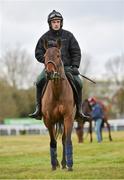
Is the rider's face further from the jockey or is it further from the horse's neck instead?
the horse's neck

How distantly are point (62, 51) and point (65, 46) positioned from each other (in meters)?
0.14

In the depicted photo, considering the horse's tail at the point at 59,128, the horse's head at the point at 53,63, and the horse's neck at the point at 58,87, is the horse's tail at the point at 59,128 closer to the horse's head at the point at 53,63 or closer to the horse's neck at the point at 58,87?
the horse's neck at the point at 58,87

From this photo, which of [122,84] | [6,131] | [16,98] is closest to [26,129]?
[6,131]

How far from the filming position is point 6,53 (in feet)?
330

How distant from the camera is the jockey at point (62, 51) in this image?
16.3 meters

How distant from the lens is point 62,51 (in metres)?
16.5

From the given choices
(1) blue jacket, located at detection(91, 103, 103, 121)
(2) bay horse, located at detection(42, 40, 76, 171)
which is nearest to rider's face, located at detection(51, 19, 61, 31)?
(2) bay horse, located at detection(42, 40, 76, 171)

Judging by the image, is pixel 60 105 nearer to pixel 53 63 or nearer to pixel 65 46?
pixel 53 63

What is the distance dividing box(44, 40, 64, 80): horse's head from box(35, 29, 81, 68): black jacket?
93cm

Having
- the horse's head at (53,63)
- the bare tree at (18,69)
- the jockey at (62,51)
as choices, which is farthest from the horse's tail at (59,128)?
the bare tree at (18,69)

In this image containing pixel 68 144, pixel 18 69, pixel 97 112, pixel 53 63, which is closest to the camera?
pixel 53 63

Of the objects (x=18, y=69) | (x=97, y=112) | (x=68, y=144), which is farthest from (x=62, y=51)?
(x=18, y=69)

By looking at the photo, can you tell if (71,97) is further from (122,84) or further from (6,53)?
(122,84)

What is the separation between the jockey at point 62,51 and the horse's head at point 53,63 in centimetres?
93
